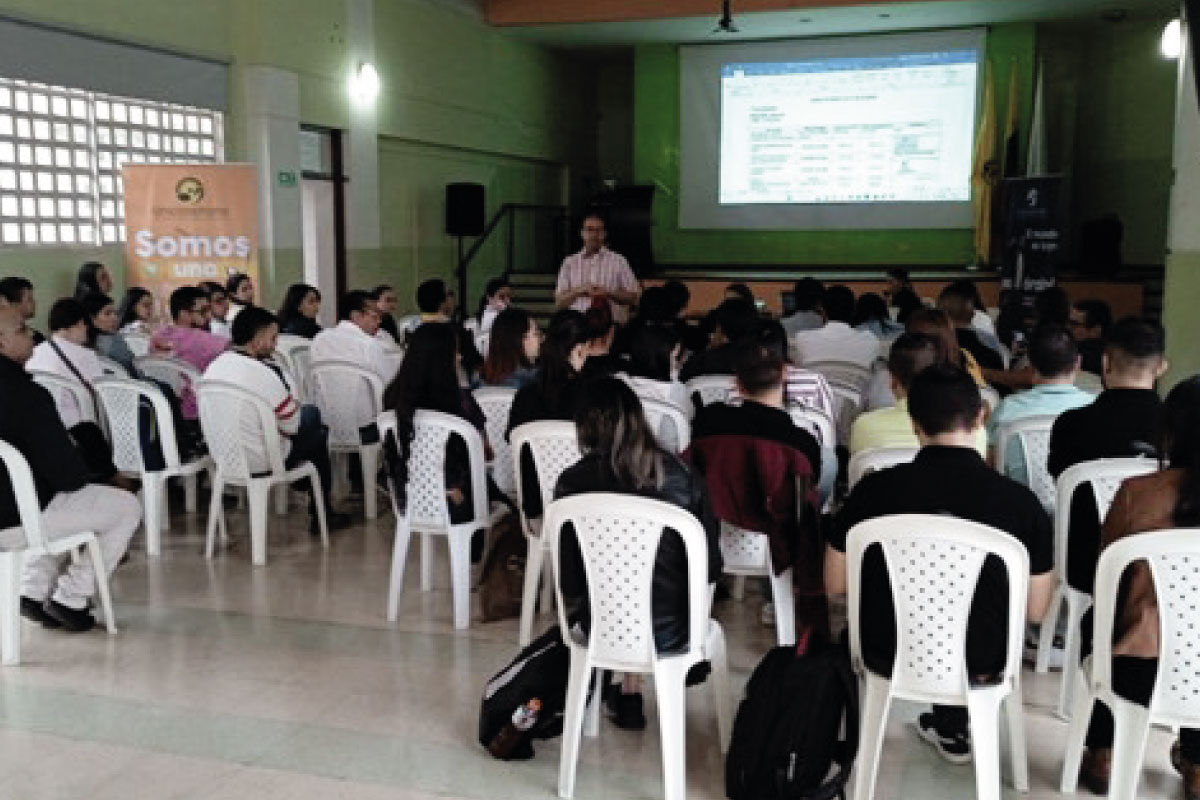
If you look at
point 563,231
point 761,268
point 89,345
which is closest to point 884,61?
point 761,268

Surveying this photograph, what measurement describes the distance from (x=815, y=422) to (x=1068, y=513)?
105cm

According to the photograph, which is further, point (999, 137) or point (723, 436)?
point (999, 137)

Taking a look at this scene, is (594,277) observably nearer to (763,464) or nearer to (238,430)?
(238,430)

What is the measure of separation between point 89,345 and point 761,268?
9.19 m

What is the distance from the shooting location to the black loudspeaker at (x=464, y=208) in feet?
38.6

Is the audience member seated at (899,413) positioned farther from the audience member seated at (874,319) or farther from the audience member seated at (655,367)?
the audience member seated at (874,319)

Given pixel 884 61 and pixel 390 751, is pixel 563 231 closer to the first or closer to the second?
pixel 884 61

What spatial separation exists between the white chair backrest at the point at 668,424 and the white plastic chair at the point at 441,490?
25.5 inches

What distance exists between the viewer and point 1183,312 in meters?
8.02

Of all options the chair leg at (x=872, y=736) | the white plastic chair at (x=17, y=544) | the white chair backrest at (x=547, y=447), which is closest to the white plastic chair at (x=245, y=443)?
the white plastic chair at (x=17, y=544)

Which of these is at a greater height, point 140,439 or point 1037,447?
point 1037,447

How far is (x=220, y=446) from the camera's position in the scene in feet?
15.8

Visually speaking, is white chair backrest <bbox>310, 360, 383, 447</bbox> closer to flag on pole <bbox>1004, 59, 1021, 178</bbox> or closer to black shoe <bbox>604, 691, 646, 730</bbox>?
black shoe <bbox>604, 691, 646, 730</bbox>

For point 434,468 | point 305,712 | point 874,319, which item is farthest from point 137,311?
point 874,319
